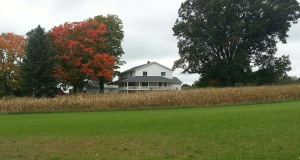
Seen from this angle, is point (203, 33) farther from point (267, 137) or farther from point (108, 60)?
point (267, 137)

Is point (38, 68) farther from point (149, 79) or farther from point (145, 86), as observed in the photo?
point (145, 86)

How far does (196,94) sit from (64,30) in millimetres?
29152

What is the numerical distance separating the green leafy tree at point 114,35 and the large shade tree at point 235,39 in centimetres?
1246

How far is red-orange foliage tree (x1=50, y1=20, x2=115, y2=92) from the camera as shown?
5419cm

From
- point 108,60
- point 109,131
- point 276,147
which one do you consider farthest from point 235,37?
point 276,147

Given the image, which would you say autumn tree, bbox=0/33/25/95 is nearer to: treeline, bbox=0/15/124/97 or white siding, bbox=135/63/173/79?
treeline, bbox=0/15/124/97

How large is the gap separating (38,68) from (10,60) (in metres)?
8.42

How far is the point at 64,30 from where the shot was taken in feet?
182

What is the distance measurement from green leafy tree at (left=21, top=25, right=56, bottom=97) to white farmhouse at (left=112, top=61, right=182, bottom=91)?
86.4 ft

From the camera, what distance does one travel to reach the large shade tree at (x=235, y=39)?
183 feet

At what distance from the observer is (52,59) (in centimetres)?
5172

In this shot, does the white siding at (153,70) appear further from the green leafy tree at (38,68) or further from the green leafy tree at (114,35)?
the green leafy tree at (38,68)

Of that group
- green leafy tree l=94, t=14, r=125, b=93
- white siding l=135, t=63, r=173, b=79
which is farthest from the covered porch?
green leafy tree l=94, t=14, r=125, b=93

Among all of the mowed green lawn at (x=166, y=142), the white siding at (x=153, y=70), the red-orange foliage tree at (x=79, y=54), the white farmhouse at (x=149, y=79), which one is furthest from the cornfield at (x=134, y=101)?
the white siding at (x=153, y=70)
